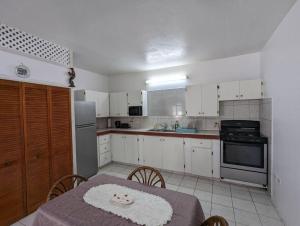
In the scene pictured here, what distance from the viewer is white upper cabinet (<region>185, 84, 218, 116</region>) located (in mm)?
3364

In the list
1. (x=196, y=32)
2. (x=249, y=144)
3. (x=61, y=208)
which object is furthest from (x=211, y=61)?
(x=61, y=208)

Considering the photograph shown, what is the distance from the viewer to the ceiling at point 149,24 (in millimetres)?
1641

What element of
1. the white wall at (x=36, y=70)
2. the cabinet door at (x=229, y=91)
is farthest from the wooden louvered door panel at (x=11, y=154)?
the cabinet door at (x=229, y=91)

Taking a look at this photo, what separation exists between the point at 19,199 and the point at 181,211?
2200mm

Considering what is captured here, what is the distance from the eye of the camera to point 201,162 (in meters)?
3.30

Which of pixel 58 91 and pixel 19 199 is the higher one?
pixel 58 91

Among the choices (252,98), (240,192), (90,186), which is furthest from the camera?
(252,98)

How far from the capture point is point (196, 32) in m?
2.27

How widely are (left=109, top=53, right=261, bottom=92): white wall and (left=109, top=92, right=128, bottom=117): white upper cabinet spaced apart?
552 mm

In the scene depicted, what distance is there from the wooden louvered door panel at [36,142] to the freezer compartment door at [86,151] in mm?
695

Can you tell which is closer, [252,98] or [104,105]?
[252,98]

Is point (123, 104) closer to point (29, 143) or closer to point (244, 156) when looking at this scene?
point (29, 143)

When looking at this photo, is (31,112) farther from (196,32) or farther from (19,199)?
(196,32)

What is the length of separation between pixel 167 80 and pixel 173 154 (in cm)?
188
